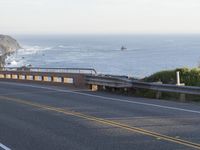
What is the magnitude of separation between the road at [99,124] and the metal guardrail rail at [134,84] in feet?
2.47

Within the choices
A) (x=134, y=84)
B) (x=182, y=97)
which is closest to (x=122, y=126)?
(x=182, y=97)

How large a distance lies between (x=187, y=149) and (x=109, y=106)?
751 cm

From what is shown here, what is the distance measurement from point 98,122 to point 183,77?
870 centimetres

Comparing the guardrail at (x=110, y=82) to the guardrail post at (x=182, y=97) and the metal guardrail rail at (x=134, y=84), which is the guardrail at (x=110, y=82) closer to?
the metal guardrail rail at (x=134, y=84)

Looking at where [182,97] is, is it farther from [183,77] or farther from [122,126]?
[122,126]

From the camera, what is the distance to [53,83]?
30.3 m

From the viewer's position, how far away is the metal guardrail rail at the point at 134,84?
59.5ft

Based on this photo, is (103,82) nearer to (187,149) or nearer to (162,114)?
(162,114)

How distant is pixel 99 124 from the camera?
13391 millimetres

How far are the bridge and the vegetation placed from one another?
1.66 meters

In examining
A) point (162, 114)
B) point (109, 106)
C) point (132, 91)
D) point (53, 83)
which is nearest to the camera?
point (162, 114)

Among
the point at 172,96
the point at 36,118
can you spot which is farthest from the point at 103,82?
the point at 36,118

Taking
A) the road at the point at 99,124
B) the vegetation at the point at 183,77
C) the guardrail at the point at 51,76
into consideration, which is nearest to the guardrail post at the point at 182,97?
the road at the point at 99,124

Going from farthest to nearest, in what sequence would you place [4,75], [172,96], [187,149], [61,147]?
[4,75] < [172,96] < [61,147] < [187,149]
